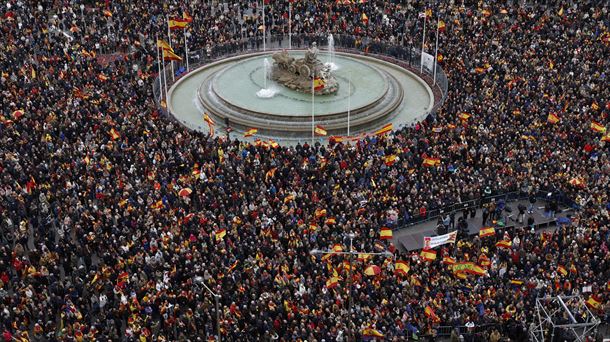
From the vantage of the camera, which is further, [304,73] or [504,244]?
[304,73]

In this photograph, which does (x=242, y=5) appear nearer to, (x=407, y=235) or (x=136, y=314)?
(x=407, y=235)

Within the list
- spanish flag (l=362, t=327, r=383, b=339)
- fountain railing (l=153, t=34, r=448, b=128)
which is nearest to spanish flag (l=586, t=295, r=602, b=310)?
spanish flag (l=362, t=327, r=383, b=339)

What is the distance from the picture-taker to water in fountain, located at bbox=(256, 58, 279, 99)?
54812 mm

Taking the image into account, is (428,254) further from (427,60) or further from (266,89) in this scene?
(427,60)

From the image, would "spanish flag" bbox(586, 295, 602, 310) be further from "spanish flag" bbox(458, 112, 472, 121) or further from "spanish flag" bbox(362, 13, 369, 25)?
"spanish flag" bbox(362, 13, 369, 25)

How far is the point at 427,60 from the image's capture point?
60.0 m

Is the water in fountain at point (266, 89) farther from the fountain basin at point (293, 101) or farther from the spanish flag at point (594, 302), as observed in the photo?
the spanish flag at point (594, 302)

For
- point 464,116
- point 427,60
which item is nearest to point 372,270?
point 464,116

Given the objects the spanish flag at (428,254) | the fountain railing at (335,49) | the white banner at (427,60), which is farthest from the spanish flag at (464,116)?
the spanish flag at (428,254)

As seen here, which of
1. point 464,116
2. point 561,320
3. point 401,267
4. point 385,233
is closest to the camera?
point 561,320

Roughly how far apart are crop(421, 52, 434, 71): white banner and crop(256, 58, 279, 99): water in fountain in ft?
40.7

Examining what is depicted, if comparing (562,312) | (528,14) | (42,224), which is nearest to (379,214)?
(562,312)

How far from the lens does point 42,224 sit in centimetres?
3738

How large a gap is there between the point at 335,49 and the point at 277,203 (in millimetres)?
30520
